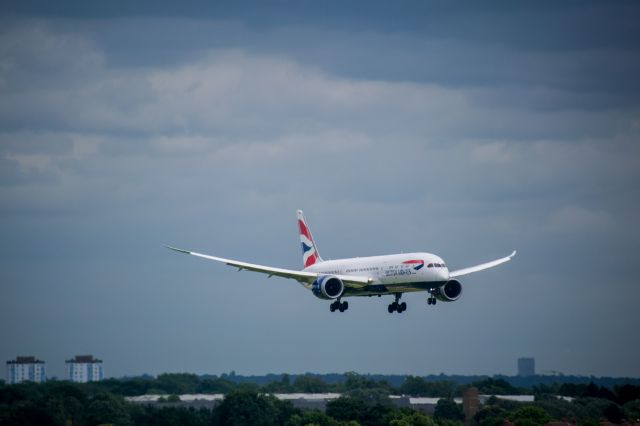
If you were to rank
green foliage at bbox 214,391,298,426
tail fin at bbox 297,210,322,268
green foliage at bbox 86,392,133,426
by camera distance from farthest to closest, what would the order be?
green foliage at bbox 214,391,298,426 < green foliage at bbox 86,392,133,426 < tail fin at bbox 297,210,322,268

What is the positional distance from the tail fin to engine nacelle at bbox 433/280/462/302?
23.1 meters

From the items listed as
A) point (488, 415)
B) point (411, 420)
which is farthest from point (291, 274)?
point (488, 415)

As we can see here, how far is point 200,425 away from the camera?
178125mm

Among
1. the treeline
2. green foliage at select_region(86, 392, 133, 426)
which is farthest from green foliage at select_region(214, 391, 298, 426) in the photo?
green foliage at select_region(86, 392, 133, 426)

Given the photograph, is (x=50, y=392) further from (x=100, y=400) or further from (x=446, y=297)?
(x=446, y=297)

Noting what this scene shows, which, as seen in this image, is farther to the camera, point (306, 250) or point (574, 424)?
point (574, 424)

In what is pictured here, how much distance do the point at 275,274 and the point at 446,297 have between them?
58.0ft

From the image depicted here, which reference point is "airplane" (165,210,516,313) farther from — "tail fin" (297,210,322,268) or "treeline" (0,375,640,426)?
"treeline" (0,375,640,426)

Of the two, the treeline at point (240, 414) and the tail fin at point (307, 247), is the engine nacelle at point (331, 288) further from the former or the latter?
the treeline at point (240, 414)

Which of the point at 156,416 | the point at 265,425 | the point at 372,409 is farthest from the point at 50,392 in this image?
the point at 372,409

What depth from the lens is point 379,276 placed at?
11744cm

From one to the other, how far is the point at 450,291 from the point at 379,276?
6518 mm

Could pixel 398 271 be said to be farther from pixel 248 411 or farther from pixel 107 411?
pixel 107 411

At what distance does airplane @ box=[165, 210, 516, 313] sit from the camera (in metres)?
114
